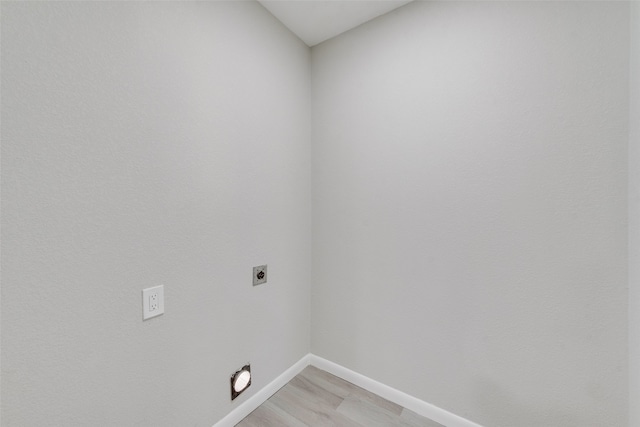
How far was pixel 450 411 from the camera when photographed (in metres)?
1.42

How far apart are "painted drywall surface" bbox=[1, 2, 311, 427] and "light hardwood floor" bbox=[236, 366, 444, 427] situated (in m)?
0.16

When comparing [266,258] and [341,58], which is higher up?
[341,58]

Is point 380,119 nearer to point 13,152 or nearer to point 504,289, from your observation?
point 504,289

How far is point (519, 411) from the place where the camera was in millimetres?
1256

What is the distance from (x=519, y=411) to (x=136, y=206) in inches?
77.5

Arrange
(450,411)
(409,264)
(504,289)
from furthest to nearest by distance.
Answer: (409,264) → (450,411) → (504,289)

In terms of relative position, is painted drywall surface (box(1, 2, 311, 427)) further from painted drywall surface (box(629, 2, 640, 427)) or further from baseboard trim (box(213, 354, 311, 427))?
painted drywall surface (box(629, 2, 640, 427))

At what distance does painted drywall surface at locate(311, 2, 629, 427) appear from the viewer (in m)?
1.09

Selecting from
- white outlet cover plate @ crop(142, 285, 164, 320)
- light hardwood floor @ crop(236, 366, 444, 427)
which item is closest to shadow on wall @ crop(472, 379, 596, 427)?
light hardwood floor @ crop(236, 366, 444, 427)

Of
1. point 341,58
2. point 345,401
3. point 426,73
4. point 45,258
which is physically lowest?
point 345,401

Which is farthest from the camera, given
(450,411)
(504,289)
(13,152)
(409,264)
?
(409,264)

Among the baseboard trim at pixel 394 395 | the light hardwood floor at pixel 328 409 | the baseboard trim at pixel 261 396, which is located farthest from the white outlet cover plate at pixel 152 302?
the baseboard trim at pixel 394 395

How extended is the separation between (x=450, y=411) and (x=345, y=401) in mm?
585

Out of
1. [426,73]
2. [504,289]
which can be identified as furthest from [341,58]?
[504,289]
